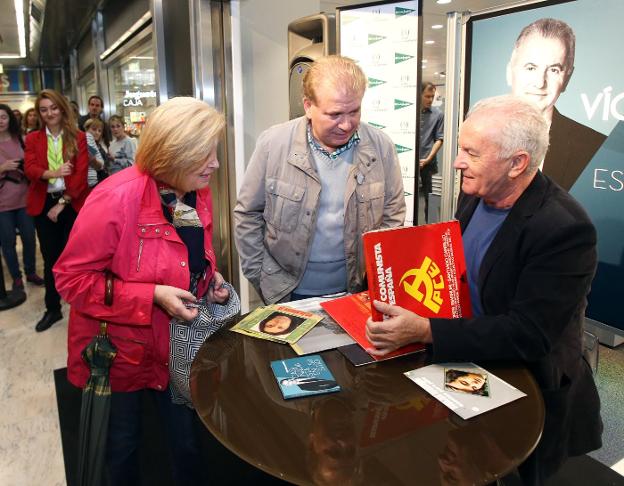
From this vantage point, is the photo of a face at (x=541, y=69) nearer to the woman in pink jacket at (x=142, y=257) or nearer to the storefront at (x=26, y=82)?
the woman in pink jacket at (x=142, y=257)

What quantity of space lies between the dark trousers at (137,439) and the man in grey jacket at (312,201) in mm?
577

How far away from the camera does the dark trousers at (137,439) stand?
1518 millimetres

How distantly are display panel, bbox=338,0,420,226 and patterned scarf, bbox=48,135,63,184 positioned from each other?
215cm

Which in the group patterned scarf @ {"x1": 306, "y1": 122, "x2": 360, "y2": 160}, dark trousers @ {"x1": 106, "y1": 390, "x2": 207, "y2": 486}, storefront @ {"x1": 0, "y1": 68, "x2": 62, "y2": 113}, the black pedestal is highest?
storefront @ {"x1": 0, "y1": 68, "x2": 62, "y2": 113}

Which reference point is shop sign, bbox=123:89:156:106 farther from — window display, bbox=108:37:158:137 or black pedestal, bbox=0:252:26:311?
black pedestal, bbox=0:252:26:311

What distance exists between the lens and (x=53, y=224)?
3.53 meters

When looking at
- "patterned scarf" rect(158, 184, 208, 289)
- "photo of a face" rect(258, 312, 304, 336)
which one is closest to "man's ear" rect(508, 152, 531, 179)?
"photo of a face" rect(258, 312, 304, 336)

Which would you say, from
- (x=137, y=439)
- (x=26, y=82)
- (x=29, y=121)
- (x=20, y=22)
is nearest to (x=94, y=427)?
(x=137, y=439)

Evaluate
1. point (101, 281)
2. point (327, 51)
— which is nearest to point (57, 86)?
point (327, 51)

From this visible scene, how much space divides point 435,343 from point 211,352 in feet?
1.96

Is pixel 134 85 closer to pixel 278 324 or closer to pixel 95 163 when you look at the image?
pixel 95 163

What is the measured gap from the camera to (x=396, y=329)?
1226 millimetres

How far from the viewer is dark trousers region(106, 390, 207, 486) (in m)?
1.52

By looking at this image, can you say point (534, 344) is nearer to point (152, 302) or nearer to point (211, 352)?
point (211, 352)
